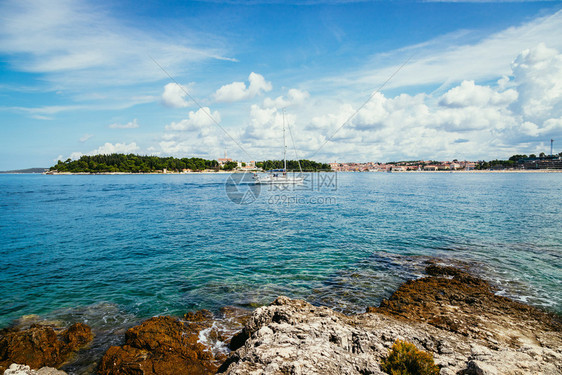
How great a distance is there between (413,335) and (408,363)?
2.21 metres

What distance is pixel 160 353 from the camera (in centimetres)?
773

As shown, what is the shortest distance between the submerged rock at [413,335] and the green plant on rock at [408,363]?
0.84 ft

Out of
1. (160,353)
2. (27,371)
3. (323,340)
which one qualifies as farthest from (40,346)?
(323,340)

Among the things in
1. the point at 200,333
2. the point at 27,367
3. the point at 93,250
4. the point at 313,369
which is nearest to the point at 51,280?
the point at 93,250

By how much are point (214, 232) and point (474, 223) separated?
80.3 ft

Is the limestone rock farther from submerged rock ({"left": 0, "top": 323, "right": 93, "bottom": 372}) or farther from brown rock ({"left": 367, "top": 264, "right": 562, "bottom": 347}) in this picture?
brown rock ({"left": 367, "top": 264, "right": 562, "bottom": 347})

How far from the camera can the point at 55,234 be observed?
23750 mm

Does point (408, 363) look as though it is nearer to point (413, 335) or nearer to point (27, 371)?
point (413, 335)

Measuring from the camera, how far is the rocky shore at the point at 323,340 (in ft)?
17.9

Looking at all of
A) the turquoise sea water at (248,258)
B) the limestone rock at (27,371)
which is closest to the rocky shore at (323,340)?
the limestone rock at (27,371)

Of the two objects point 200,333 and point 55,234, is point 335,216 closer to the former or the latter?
point 200,333

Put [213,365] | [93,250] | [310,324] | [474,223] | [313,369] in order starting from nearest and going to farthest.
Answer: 1. [313,369]
2. [310,324]
3. [213,365]
4. [93,250]
5. [474,223]

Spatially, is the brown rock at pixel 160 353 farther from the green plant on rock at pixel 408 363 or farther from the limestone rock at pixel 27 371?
the green plant on rock at pixel 408 363

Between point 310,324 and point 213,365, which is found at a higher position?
point 310,324
